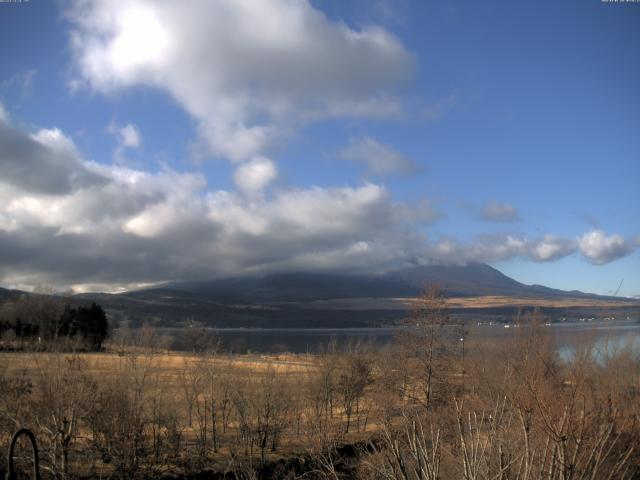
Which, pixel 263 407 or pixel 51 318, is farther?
pixel 51 318

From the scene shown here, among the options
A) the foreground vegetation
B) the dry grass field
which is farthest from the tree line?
the dry grass field

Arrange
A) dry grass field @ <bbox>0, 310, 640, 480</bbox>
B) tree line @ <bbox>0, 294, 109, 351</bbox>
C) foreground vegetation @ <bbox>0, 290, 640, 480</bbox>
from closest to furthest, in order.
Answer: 1. dry grass field @ <bbox>0, 310, 640, 480</bbox>
2. foreground vegetation @ <bbox>0, 290, 640, 480</bbox>
3. tree line @ <bbox>0, 294, 109, 351</bbox>

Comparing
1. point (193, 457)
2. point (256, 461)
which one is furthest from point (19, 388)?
point (256, 461)

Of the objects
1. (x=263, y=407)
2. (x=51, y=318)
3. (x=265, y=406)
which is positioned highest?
(x=51, y=318)

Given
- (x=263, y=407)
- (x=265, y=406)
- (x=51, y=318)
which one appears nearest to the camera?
(x=265, y=406)

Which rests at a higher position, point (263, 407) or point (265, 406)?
point (265, 406)

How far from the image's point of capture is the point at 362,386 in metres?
48.8

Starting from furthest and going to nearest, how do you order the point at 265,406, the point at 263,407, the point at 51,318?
the point at 51,318 < the point at 263,407 < the point at 265,406

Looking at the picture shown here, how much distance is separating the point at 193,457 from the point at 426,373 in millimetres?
15747

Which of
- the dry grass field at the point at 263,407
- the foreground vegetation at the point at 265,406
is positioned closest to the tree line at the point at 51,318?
the foreground vegetation at the point at 265,406

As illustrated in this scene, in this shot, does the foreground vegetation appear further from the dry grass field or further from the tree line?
the tree line

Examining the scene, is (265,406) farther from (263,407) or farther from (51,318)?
(51,318)

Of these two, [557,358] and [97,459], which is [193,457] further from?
[557,358]

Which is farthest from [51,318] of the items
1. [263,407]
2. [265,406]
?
[265,406]
